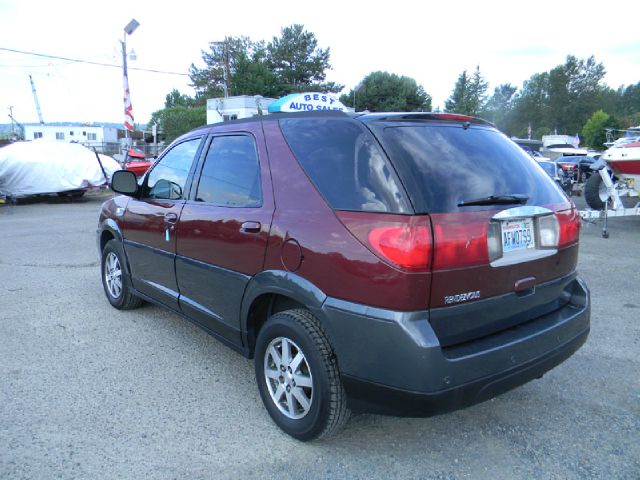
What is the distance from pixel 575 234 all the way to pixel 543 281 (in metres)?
0.46

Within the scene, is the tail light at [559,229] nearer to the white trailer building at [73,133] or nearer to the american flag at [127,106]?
the american flag at [127,106]

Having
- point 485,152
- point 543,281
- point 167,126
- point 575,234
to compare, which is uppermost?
point 167,126

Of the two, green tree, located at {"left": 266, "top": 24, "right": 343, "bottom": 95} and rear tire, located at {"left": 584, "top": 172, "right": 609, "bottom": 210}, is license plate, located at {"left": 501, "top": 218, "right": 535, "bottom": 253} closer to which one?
rear tire, located at {"left": 584, "top": 172, "right": 609, "bottom": 210}

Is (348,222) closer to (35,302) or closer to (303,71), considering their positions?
(35,302)

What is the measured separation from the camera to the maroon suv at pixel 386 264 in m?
2.17

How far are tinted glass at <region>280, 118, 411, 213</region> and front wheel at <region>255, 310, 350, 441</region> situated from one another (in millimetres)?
668

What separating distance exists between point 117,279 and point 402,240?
11.7 feet

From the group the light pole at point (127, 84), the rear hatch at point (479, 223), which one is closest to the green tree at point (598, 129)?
the light pole at point (127, 84)

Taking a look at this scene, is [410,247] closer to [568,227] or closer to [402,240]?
[402,240]

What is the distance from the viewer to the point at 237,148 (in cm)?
321

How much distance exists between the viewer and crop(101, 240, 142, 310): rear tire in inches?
181

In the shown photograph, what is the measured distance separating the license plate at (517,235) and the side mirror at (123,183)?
310 cm

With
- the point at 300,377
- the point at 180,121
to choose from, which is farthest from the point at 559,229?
the point at 180,121

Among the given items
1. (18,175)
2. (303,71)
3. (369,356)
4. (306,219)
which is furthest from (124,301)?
(303,71)
